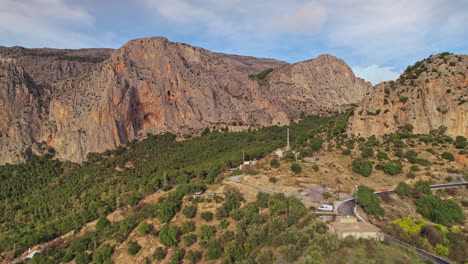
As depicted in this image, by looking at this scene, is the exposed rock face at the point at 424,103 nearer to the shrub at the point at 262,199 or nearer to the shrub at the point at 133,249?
the shrub at the point at 262,199

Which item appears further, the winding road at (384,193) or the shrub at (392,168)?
the shrub at (392,168)

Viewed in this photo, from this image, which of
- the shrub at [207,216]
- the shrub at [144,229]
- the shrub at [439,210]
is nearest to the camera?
the shrub at [439,210]

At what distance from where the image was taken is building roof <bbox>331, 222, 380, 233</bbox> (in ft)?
74.7

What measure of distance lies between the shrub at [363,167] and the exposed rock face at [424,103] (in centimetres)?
910

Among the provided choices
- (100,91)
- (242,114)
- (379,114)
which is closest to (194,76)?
(242,114)

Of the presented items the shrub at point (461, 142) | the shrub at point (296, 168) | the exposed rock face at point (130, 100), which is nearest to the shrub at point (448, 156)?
the shrub at point (461, 142)

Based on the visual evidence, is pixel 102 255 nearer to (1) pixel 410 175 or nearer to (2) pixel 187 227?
(2) pixel 187 227

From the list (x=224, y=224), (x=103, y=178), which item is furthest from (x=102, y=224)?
(x=103, y=178)

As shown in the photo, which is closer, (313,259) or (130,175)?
(313,259)

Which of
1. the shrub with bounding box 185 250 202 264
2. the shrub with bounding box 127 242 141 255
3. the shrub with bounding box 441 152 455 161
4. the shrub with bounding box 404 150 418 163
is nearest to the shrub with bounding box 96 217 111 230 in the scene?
the shrub with bounding box 127 242 141 255

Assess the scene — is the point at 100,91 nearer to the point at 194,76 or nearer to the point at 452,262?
the point at 194,76

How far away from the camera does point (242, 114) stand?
9494 centimetres

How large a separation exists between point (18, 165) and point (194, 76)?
163 ft

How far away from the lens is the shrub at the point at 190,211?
3616 centimetres
